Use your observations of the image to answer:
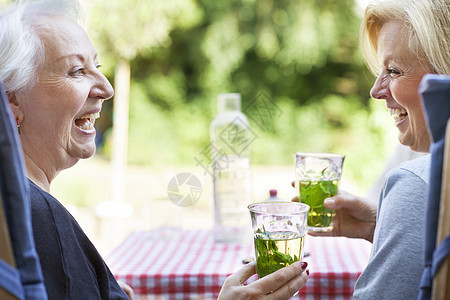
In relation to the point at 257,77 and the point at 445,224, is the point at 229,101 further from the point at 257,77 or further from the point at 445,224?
the point at 257,77

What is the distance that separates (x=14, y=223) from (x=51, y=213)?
1.12 feet

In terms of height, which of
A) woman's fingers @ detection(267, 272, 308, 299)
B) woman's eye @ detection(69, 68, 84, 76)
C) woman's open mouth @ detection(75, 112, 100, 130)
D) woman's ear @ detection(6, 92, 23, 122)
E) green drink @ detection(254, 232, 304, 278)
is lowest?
woman's fingers @ detection(267, 272, 308, 299)

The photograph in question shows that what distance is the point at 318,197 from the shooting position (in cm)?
157

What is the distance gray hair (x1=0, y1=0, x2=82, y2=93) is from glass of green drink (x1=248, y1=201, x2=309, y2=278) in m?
0.70

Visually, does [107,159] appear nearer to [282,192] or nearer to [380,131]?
[282,192]

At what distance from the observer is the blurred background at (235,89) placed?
7141 millimetres

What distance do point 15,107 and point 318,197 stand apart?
91 centimetres

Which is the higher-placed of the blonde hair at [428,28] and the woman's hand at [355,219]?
the blonde hair at [428,28]

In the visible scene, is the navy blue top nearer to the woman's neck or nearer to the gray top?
the woman's neck

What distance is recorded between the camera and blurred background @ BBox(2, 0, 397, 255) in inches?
281

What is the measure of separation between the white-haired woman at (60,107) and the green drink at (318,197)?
387mm

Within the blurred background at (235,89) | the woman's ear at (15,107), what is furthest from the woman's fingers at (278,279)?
the blurred background at (235,89)

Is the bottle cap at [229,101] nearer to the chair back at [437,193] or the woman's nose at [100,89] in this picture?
the woman's nose at [100,89]

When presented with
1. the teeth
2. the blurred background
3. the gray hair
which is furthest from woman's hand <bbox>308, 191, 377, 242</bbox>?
the blurred background
